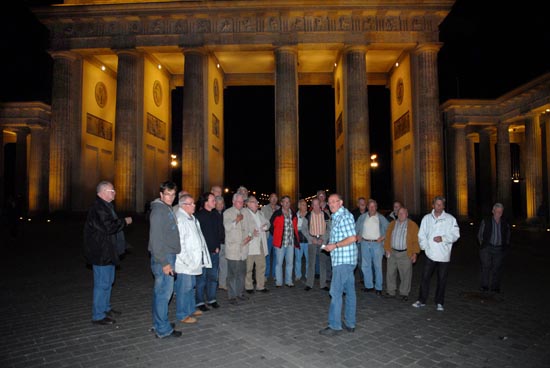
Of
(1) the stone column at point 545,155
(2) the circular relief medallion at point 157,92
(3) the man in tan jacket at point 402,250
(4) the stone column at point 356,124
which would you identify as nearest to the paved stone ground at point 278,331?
(3) the man in tan jacket at point 402,250

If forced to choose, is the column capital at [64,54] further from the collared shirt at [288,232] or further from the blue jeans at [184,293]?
the blue jeans at [184,293]

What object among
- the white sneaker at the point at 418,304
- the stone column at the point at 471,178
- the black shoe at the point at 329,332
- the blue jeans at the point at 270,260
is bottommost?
the white sneaker at the point at 418,304

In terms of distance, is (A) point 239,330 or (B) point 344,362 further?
(A) point 239,330

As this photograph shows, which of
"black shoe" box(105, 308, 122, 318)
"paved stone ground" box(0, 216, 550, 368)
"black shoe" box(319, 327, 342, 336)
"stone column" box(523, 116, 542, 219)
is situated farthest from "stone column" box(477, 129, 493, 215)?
"black shoe" box(105, 308, 122, 318)

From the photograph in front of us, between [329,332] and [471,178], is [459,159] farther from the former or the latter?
[329,332]

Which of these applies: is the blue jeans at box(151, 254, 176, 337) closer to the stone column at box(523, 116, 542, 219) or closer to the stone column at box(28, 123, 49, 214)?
the stone column at box(523, 116, 542, 219)

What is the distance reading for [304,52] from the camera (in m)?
27.5

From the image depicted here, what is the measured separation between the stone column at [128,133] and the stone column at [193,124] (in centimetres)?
353

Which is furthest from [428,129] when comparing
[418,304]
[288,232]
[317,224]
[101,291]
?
[101,291]

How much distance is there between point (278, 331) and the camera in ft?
18.1

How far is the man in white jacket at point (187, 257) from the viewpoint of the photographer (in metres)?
5.67

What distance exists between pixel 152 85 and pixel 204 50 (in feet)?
18.8

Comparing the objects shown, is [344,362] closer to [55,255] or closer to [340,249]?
[340,249]

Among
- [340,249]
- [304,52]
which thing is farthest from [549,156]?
[340,249]
